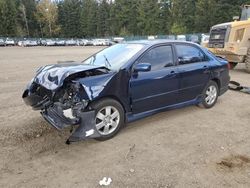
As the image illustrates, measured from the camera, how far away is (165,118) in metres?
5.51

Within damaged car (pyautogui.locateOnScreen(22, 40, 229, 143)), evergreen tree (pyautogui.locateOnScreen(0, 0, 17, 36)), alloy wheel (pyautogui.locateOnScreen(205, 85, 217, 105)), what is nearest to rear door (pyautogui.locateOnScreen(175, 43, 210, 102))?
damaged car (pyautogui.locateOnScreen(22, 40, 229, 143))

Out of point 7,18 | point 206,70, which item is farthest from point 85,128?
point 7,18

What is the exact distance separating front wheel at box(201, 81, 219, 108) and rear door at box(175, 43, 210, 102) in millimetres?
176

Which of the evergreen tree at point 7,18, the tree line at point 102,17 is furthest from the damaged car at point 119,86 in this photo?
the evergreen tree at point 7,18

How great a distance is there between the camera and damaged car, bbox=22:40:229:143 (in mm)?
4129

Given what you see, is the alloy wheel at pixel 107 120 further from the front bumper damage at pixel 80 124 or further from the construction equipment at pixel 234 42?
the construction equipment at pixel 234 42

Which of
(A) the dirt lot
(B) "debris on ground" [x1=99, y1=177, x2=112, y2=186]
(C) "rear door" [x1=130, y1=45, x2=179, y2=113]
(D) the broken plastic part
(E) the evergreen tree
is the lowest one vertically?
(E) the evergreen tree

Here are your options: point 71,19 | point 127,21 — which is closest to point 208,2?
point 127,21

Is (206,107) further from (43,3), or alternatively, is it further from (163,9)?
(43,3)

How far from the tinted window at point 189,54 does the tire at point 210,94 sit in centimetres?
65

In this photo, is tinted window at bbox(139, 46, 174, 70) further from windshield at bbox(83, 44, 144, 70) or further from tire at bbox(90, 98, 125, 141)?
tire at bbox(90, 98, 125, 141)

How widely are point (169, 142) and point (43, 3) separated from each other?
271ft

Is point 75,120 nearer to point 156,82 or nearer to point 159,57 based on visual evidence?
point 156,82

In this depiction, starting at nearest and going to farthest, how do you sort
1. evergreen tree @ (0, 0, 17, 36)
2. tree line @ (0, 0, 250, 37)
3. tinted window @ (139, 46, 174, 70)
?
1. tinted window @ (139, 46, 174, 70)
2. tree line @ (0, 0, 250, 37)
3. evergreen tree @ (0, 0, 17, 36)
